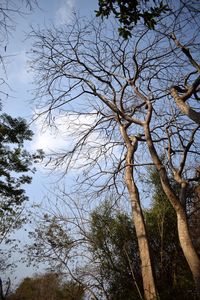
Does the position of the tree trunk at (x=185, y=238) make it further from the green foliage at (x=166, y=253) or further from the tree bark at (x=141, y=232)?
the green foliage at (x=166, y=253)

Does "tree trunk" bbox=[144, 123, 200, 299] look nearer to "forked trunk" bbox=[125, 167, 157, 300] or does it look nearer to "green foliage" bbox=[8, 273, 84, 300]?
"forked trunk" bbox=[125, 167, 157, 300]

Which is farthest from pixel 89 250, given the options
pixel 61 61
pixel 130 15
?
pixel 130 15

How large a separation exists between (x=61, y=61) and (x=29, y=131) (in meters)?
7.70

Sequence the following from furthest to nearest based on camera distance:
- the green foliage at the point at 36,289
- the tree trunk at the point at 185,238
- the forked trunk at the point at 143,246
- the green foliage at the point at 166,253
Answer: the green foliage at the point at 36,289
the green foliage at the point at 166,253
the forked trunk at the point at 143,246
the tree trunk at the point at 185,238

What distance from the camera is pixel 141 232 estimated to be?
6395 mm

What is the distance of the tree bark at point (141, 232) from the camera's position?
5738 millimetres

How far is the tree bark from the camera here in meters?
5.74

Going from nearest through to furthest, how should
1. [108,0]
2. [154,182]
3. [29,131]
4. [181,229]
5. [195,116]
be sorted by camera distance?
[108,0] → [195,116] → [181,229] → [154,182] → [29,131]

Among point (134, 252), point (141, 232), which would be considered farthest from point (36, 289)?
point (141, 232)

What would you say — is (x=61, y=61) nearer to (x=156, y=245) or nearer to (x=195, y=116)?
(x=195, y=116)

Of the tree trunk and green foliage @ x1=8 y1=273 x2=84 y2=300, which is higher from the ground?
green foliage @ x1=8 y1=273 x2=84 y2=300

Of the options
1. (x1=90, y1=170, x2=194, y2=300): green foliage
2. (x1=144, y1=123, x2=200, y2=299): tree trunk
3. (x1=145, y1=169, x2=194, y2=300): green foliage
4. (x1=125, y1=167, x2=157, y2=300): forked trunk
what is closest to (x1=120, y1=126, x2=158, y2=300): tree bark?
(x1=125, y1=167, x2=157, y2=300): forked trunk

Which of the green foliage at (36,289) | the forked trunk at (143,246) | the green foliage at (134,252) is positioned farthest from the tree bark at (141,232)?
the green foliage at (36,289)

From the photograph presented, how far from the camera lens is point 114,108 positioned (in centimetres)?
734
